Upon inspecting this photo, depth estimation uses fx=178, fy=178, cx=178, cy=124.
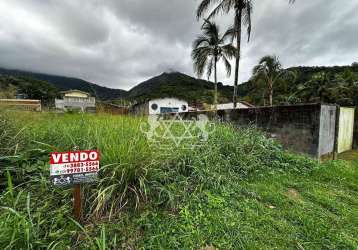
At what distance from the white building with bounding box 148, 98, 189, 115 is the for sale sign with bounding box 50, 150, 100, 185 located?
15155 mm

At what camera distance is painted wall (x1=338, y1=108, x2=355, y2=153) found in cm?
471

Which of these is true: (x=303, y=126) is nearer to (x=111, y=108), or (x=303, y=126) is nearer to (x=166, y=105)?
(x=111, y=108)

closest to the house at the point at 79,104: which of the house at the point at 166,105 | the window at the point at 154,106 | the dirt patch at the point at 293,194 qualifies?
the dirt patch at the point at 293,194

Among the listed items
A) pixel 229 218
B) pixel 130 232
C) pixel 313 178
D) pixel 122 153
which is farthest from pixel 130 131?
pixel 313 178

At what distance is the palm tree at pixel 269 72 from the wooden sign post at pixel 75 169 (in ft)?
56.6

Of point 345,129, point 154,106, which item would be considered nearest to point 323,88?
point 345,129

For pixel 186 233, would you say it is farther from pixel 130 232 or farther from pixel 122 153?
pixel 122 153

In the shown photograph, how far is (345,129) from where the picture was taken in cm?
502

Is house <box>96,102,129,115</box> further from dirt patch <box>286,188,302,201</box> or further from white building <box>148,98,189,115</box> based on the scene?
white building <box>148,98,189,115</box>

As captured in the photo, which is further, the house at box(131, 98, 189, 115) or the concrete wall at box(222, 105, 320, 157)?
the house at box(131, 98, 189, 115)

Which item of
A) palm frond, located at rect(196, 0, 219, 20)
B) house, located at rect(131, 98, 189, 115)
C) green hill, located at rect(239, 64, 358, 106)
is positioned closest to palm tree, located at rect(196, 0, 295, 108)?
palm frond, located at rect(196, 0, 219, 20)

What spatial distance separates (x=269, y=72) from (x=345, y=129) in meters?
12.9

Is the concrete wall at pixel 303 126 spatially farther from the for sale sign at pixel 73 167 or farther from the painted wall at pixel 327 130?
the for sale sign at pixel 73 167

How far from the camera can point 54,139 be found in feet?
7.46
